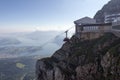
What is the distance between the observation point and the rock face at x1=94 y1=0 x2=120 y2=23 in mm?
129875

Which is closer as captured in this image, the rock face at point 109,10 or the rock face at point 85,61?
the rock face at point 85,61

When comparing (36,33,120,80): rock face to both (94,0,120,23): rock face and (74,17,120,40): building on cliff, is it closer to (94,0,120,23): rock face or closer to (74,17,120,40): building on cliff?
(74,17,120,40): building on cliff

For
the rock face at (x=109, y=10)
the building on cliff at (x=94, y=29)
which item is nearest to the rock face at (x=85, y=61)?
the building on cliff at (x=94, y=29)

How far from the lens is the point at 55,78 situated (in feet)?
265

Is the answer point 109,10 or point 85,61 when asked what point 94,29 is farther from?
point 109,10

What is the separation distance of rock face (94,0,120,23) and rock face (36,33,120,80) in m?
44.1

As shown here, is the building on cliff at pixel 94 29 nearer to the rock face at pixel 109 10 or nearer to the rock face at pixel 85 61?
the rock face at pixel 85 61

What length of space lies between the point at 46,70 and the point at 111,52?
29858 mm

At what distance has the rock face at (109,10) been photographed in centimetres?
12988

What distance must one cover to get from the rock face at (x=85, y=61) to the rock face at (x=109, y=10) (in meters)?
44.1

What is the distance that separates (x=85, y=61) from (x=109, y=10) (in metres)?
68.5

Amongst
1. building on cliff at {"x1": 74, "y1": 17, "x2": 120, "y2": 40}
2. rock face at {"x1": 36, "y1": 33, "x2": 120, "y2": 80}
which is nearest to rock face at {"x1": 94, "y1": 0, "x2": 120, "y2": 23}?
building on cliff at {"x1": 74, "y1": 17, "x2": 120, "y2": 40}

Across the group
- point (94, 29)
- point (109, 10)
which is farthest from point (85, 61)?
point (109, 10)

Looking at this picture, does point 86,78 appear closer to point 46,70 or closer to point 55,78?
point 55,78
